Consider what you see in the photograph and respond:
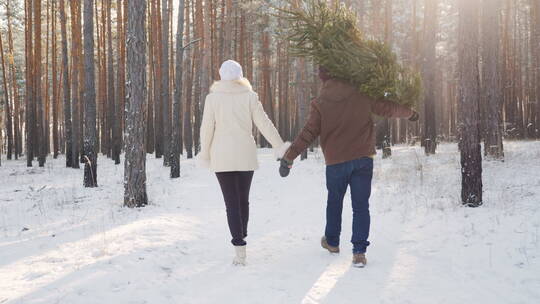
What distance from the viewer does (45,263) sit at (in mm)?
4180

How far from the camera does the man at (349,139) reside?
13.4ft

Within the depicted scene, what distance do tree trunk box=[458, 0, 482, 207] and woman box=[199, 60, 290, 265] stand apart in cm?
340

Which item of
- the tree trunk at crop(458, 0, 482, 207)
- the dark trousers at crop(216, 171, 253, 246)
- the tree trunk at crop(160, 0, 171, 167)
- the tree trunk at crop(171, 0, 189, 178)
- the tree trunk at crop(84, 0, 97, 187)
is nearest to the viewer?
the dark trousers at crop(216, 171, 253, 246)

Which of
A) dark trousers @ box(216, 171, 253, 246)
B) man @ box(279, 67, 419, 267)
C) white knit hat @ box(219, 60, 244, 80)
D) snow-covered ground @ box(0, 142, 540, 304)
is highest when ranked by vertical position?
white knit hat @ box(219, 60, 244, 80)

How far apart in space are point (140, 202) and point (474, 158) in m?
5.81

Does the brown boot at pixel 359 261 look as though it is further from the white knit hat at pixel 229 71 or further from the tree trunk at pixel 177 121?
the tree trunk at pixel 177 121

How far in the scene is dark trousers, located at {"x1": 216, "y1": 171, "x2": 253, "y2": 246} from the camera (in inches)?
166

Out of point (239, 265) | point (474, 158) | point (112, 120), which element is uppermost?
point (112, 120)

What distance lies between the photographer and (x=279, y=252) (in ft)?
15.8

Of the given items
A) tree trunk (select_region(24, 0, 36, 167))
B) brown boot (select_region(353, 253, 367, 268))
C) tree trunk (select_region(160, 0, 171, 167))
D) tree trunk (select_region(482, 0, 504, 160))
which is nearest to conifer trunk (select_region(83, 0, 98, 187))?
tree trunk (select_region(160, 0, 171, 167))

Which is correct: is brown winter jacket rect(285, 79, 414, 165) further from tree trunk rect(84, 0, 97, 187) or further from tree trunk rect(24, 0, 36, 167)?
tree trunk rect(24, 0, 36, 167)

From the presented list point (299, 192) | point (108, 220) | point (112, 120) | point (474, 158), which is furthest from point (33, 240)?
point (112, 120)

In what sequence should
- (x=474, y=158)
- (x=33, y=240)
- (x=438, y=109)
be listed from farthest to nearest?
(x=438, y=109) → (x=474, y=158) → (x=33, y=240)

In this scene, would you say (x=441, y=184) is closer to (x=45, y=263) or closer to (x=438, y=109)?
Result: (x=45, y=263)
